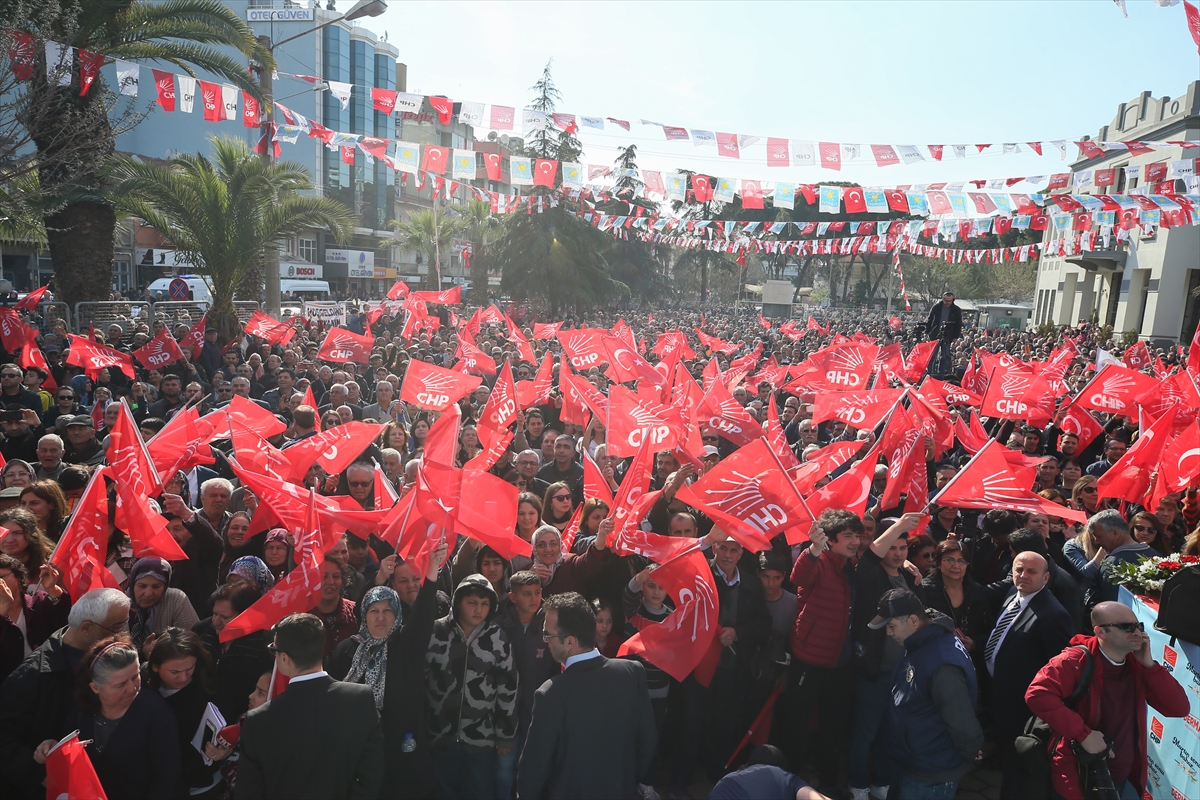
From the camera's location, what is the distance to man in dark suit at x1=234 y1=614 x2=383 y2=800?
10.3ft

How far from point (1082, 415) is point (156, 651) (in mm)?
9086

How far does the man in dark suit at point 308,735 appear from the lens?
3154 mm

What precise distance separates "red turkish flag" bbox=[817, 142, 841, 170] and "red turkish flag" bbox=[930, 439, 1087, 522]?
10.6 metres

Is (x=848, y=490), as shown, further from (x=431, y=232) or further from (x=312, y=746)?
(x=431, y=232)

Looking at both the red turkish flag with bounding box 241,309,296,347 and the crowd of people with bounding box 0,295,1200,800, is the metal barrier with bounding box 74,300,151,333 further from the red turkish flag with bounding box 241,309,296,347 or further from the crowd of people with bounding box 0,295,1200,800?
the crowd of people with bounding box 0,295,1200,800

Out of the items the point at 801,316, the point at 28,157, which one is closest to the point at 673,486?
the point at 28,157

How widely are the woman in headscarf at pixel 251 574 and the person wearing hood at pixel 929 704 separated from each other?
129 inches

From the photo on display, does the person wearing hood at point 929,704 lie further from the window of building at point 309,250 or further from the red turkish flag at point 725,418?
the window of building at point 309,250

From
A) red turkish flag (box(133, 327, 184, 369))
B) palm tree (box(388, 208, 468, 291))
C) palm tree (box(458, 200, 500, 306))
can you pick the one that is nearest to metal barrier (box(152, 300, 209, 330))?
red turkish flag (box(133, 327, 184, 369))

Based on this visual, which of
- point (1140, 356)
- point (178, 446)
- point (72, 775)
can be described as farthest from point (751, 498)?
point (1140, 356)

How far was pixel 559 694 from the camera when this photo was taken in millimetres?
3502

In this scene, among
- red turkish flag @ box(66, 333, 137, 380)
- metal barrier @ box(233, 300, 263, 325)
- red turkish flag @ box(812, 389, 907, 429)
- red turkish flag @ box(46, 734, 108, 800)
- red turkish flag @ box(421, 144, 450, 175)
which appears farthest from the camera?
metal barrier @ box(233, 300, 263, 325)

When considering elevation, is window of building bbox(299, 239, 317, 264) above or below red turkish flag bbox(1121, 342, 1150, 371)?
above

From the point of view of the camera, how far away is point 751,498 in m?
4.93
